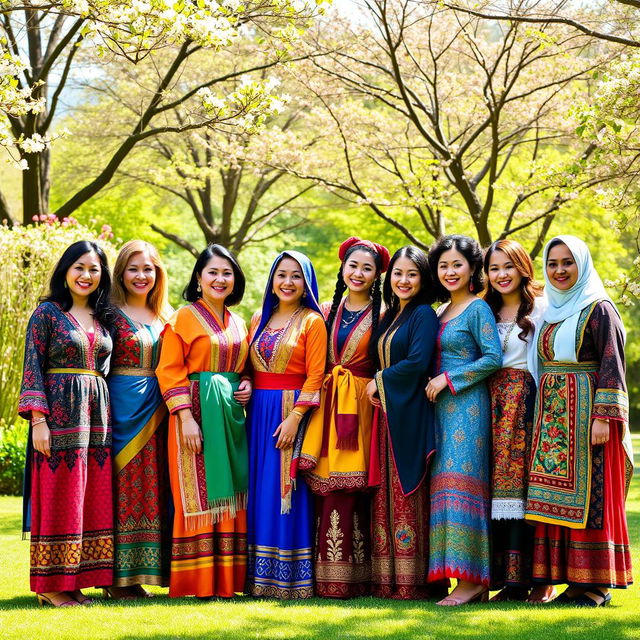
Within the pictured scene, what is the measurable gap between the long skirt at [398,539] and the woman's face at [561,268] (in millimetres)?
1364

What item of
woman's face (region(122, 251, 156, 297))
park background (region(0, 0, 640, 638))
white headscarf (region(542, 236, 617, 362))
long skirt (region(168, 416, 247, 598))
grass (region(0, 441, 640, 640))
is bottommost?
grass (region(0, 441, 640, 640))

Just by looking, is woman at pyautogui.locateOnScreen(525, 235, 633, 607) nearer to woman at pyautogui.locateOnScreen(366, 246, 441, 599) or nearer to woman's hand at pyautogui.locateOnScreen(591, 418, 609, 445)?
woman's hand at pyautogui.locateOnScreen(591, 418, 609, 445)

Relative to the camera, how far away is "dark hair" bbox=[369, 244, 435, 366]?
5586mm

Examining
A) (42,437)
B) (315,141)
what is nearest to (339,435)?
(42,437)

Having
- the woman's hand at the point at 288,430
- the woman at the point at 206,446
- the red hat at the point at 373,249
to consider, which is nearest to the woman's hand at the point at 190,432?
the woman at the point at 206,446

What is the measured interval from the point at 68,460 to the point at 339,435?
1583mm

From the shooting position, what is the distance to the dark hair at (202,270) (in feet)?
18.6

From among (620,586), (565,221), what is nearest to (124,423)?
(620,586)

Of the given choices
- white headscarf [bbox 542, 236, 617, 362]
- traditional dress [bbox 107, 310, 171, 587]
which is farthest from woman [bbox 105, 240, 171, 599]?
white headscarf [bbox 542, 236, 617, 362]

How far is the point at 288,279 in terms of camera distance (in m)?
5.63

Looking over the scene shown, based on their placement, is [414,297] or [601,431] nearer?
[601,431]

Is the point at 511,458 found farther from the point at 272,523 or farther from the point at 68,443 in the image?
the point at 68,443

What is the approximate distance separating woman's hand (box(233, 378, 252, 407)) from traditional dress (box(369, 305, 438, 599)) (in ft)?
2.65

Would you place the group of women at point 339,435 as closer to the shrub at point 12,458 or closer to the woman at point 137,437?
the woman at point 137,437
